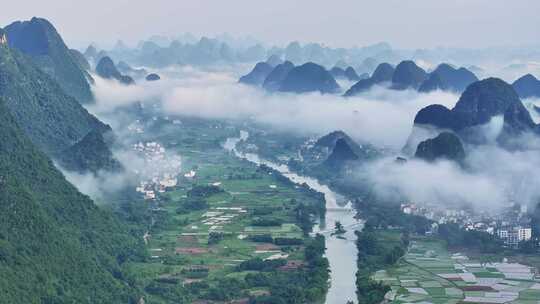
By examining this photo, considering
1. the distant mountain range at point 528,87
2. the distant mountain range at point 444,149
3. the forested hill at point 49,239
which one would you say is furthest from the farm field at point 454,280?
the distant mountain range at point 528,87

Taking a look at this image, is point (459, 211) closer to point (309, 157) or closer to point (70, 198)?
point (70, 198)

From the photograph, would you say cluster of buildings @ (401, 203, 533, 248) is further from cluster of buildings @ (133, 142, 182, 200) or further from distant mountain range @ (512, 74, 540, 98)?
distant mountain range @ (512, 74, 540, 98)

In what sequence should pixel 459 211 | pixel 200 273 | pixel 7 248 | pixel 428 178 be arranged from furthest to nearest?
pixel 428 178
pixel 459 211
pixel 200 273
pixel 7 248

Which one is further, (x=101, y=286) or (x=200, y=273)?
(x=200, y=273)

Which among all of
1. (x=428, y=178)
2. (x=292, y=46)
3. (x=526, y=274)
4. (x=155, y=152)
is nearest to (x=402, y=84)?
(x=155, y=152)

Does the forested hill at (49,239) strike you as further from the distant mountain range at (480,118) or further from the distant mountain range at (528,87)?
the distant mountain range at (528,87)

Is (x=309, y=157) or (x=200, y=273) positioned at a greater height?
(x=309, y=157)
